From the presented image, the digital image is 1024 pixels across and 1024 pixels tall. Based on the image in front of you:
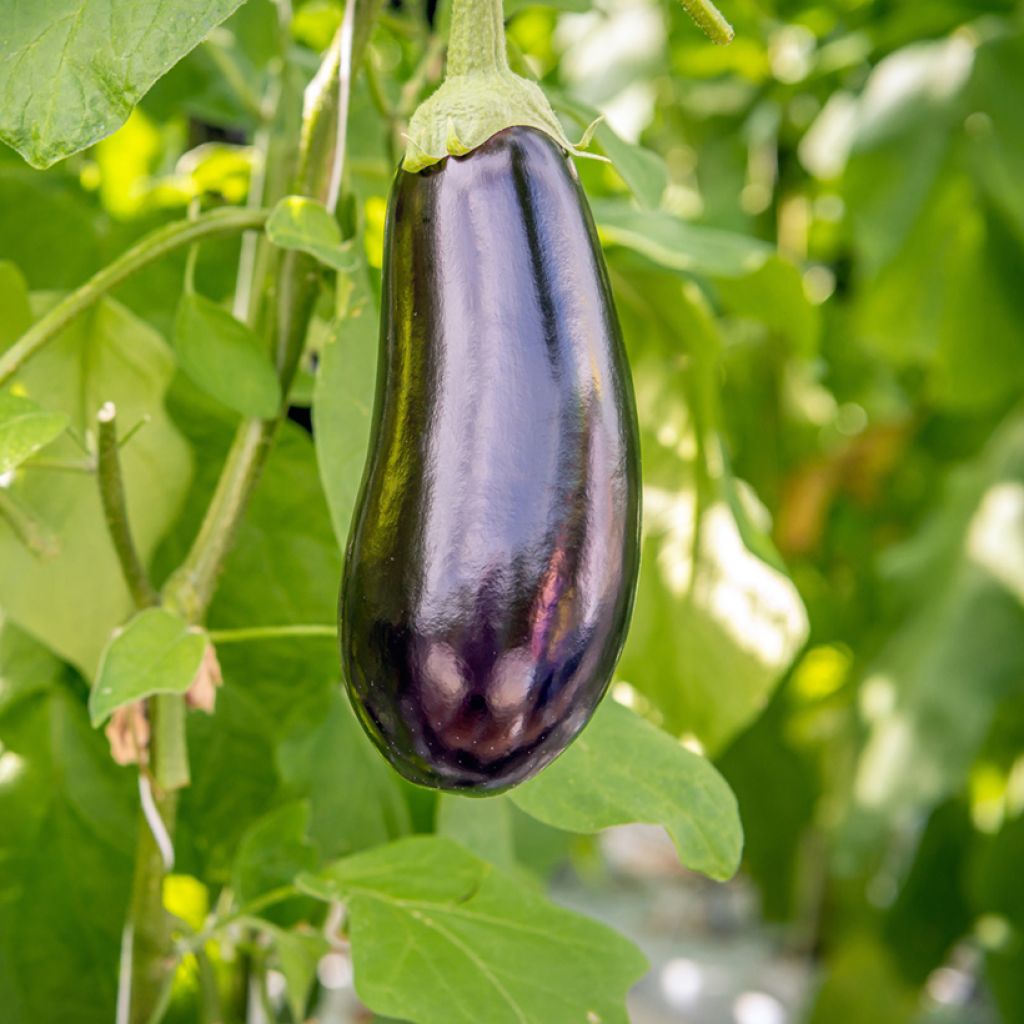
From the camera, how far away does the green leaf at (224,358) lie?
0.46 m

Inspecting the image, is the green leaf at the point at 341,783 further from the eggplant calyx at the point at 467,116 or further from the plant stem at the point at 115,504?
the eggplant calyx at the point at 467,116

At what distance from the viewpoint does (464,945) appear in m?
0.47

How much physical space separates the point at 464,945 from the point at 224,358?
21cm

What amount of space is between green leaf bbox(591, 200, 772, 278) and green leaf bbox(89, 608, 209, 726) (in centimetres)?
28

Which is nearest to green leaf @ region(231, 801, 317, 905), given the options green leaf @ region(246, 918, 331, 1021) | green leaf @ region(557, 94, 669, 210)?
green leaf @ region(246, 918, 331, 1021)

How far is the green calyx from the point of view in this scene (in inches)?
13.8

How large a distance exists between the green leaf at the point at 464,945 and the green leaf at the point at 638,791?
7 centimetres

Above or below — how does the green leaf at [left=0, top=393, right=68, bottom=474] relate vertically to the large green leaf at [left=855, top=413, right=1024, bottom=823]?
above

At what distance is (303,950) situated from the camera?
0.53 metres

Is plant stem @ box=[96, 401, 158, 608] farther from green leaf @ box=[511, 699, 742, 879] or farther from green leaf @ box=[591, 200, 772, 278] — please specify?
green leaf @ box=[591, 200, 772, 278]

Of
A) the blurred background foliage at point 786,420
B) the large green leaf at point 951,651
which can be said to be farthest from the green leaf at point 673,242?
the large green leaf at point 951,651

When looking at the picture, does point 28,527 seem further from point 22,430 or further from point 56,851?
point 56,851

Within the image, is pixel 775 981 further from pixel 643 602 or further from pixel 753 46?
pixel 643 602

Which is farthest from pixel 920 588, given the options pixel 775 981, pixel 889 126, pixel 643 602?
pixel 775 981
